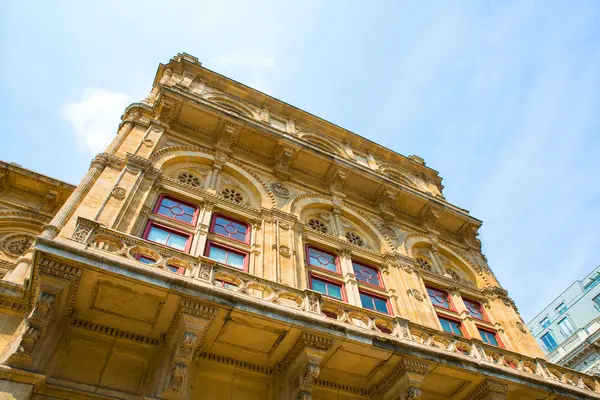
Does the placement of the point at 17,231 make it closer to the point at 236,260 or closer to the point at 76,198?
the point at 76,198

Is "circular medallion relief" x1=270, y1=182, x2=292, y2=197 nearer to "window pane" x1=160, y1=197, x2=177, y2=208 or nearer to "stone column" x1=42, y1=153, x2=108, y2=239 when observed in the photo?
"window pane" x1=160, y1=197, x2=177, y2=208

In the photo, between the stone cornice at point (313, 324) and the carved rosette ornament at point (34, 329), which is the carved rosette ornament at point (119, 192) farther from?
the carved rosette ornament at point (34, 329)

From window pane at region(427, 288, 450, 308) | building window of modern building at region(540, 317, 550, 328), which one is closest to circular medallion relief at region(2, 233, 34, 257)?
window pane at region(427, 288, 450, 308)

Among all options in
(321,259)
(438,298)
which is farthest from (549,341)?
(321,259)

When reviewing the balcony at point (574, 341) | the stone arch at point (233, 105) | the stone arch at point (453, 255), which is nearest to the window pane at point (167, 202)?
the stone arch at point (233, 105)

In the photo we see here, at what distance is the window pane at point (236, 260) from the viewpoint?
1278cm

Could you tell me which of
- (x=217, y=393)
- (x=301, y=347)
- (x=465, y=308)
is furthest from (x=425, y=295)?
(x=217, y=393)

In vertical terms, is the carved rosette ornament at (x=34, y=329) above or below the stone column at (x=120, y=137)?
below

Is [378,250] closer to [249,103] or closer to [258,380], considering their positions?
[258,380]

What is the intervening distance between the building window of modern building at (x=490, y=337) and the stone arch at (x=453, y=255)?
113 inches

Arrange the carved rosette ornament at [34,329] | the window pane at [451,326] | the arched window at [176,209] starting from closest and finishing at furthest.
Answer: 1. the carved rosette ornament at [34,329]
2. the arched window at [176,209]
3. the window pane at [451,326]

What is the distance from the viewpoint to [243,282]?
10305 mm

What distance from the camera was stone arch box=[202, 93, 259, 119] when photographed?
2133 centimetres

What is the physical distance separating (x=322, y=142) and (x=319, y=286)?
36.7ft
